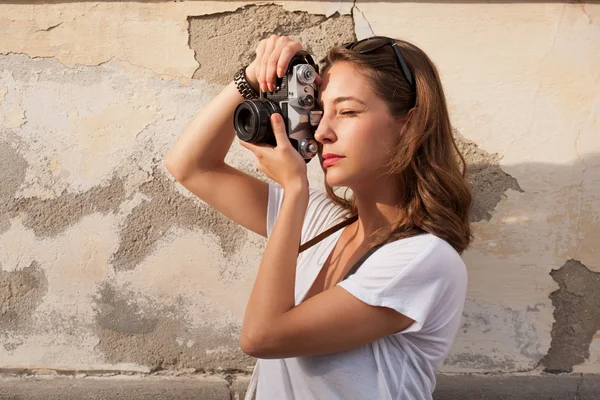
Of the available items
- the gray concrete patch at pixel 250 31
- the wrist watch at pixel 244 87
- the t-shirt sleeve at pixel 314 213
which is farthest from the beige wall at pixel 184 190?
the wrist watch at pixel 244 87

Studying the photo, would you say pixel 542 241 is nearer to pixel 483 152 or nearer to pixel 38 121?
pixel 483 152

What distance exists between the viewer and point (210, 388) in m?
2.36

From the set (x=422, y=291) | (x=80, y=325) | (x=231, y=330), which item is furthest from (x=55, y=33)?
(x=422, y=291)

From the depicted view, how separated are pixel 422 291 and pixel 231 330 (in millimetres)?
1229

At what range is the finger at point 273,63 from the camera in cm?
153

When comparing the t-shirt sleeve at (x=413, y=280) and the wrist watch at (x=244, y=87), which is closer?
the t-shirt sleeve at (x=413, y=280)

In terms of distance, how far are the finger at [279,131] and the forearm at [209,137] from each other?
0.31 metres

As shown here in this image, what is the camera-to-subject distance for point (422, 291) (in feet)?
4.21

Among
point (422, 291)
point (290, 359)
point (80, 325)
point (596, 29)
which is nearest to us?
point (422, 291)

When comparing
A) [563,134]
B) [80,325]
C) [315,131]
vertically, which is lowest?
[80,325]

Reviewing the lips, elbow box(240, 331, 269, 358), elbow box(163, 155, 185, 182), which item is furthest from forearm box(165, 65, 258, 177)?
elbow box(240, 331, 269, 358)

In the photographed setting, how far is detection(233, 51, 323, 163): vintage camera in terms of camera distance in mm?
1411

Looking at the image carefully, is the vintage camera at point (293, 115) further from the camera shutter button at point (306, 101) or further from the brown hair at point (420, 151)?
the brown hair at point (420, 151)

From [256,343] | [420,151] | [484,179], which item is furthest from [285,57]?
[484,179]
